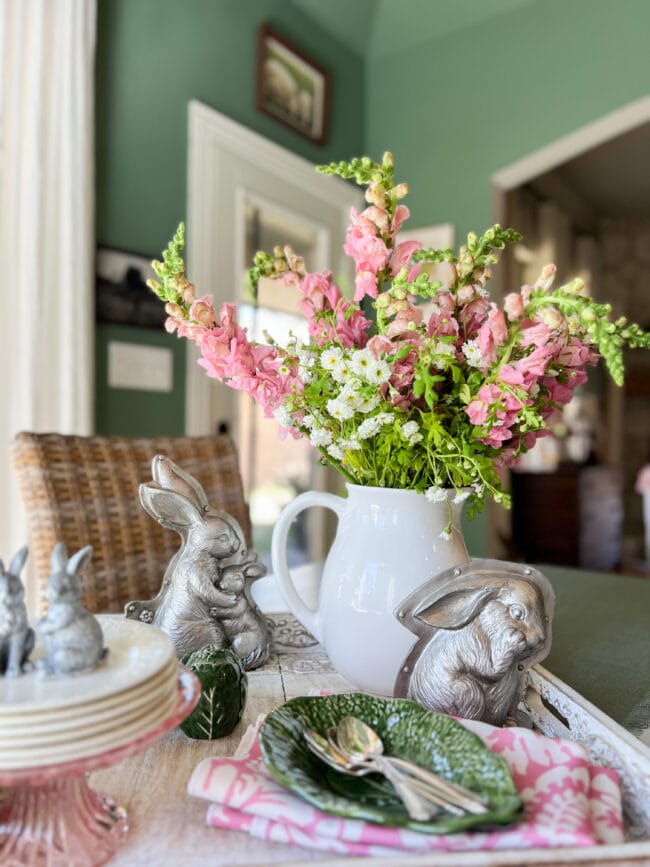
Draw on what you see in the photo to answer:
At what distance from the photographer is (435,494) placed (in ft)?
2.21

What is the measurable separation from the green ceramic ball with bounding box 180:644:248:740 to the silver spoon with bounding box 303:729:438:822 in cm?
11

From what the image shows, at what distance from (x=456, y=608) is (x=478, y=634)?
0.03 m

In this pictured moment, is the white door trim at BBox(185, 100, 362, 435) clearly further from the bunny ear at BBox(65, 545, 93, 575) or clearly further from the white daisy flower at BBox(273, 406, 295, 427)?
the bunny ear at BBox(65, 545, 93, 575)

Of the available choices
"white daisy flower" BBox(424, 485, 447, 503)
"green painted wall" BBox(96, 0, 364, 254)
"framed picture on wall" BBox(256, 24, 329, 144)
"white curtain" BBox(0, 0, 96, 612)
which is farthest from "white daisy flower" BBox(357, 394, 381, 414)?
"framed picture on wall" BBox(256, 24, 329, 144)

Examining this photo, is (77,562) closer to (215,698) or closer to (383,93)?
(215,698)

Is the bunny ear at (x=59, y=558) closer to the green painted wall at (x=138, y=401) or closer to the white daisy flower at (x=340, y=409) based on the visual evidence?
the white daisy flower at (x=340, y=409)

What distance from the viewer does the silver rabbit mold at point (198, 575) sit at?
0.75 metres

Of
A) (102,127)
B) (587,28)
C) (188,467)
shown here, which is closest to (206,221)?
(102,127)

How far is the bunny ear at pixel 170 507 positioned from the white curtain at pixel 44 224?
1.42m

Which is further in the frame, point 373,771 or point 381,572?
point 381,572

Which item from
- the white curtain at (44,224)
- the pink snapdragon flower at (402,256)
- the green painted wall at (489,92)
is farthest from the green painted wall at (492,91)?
the pink snapdragon flower at (402,256)

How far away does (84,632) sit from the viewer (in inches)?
18.4

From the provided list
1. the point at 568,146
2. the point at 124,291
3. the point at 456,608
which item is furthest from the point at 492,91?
the point at 456,608

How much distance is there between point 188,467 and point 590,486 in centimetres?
317
